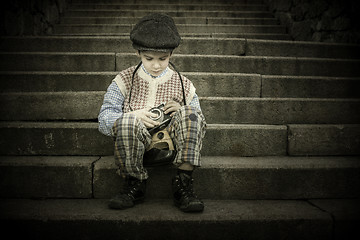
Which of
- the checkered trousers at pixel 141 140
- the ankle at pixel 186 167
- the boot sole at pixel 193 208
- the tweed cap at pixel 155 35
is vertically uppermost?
the tweed cap at pixel 155 35

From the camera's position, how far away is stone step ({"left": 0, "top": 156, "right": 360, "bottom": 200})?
188 cm

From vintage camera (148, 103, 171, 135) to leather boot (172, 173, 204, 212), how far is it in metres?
0.37

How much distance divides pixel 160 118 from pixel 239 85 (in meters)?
1.36

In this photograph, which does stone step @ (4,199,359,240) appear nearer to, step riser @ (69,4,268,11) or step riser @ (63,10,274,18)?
step riser @ (63,10,274,18)

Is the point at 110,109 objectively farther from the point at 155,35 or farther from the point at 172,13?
the point at 172,13

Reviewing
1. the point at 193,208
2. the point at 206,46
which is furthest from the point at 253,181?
the point at 206,46

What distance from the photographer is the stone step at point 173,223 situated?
1.57m

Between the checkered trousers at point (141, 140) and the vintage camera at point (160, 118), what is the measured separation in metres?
0.07

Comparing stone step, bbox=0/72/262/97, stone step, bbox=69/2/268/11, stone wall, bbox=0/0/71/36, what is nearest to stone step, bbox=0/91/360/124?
stone step, bbox=0/72/262/97

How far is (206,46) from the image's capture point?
11.1 ft

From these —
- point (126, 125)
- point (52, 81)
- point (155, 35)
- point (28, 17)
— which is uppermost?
point (28, 17)

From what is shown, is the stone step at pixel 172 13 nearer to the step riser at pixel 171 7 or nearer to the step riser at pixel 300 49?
the step riser at pixel 171 7

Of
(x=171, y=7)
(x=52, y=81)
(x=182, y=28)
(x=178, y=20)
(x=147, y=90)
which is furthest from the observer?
(x=171, y=7)

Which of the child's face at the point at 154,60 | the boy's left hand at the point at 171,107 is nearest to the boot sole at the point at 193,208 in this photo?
the boy's left hand at the point at 171,107
